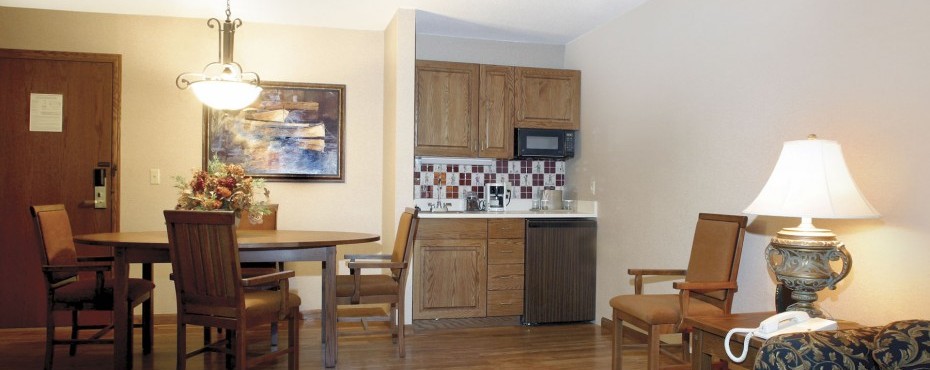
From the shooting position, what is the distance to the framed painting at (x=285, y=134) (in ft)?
15.9

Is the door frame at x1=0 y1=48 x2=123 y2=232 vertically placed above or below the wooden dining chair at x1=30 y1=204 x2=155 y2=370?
above

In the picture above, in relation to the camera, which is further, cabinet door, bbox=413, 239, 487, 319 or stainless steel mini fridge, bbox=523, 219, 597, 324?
stainless steel mini fridge, bbox=523, 219, 597, 324

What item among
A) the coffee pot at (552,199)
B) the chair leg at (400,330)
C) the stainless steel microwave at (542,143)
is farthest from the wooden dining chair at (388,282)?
the coffee pot at (552,199)

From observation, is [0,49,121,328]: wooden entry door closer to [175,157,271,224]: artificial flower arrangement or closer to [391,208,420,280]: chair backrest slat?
[175,157,271,224]: artificial flower arrangement

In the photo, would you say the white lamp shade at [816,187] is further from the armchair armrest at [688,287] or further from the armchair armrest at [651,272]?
the armchair armrest at [651,272]

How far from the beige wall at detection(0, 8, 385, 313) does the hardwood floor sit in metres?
0.82

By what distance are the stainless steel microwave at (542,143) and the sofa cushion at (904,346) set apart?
348 cm

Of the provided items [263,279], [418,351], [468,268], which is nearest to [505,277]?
[468,268]

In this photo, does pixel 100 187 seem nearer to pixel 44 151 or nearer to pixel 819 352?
pixel 44 151

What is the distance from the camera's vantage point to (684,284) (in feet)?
9.64

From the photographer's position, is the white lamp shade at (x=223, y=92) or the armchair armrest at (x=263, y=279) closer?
the armchair armrest at (x=263, y=279)

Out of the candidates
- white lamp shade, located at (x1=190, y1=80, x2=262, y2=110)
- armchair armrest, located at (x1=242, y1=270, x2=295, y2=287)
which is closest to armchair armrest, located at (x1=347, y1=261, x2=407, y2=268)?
armchair armrest, located at (x1=242, y1=270, x2=295, y2=287)

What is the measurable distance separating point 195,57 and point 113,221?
1.32 m

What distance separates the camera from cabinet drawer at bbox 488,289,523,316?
15.5ft
